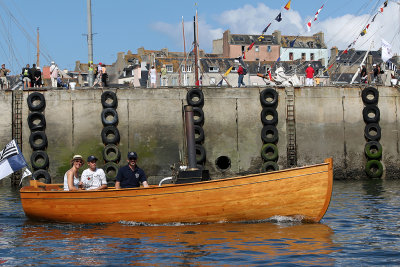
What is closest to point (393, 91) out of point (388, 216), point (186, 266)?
point (388, 216)

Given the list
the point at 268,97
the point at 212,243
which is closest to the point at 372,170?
the point at 268,97

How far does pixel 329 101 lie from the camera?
3016cm

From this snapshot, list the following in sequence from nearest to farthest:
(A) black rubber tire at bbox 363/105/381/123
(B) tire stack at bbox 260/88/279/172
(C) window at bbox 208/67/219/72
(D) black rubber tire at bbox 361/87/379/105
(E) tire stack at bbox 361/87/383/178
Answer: (B) tire stack at bbox 260/88/279/172 < (E) tire stack at bbox 361/87/383/178 < (A) black rubber tire at bbox 363/105/381/123 < (D) black rubber tire at bbox 361/87/379/105 < (C) window at bbox 208/67/219/72

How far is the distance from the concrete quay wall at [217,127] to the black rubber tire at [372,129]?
1.10 ft

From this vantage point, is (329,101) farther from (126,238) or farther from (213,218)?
(126,238)

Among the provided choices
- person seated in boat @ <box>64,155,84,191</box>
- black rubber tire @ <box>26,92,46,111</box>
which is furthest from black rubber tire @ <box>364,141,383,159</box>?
person seated in boat @ <box>64,155,84,191</box>

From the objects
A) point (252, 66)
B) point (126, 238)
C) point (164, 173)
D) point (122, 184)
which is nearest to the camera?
point (126, 238)

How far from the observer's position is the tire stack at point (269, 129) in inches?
1152

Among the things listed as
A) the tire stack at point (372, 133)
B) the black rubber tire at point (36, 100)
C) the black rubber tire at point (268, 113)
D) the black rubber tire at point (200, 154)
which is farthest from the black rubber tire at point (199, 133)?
the tire stack at point (372, 133)

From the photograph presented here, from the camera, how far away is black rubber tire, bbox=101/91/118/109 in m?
29.2

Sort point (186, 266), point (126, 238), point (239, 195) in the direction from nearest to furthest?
point (186, 266)
point (126, 238)
point (239, 195)

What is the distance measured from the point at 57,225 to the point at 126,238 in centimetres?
350

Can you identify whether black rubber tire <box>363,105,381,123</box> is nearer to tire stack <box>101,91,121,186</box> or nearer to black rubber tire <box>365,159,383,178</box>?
black rubber tire <box>365,159,383,178</box>

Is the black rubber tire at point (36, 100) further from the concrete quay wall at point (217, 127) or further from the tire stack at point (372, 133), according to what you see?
the tire stack at point (372, 133)
